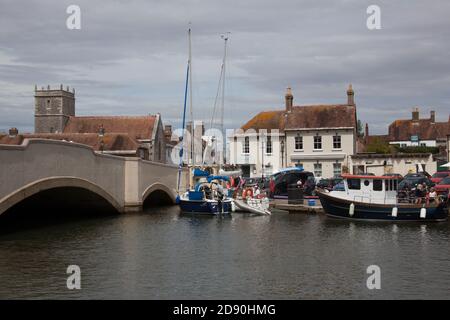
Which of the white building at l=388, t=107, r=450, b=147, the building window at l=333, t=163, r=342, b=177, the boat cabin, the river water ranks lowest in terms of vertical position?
the river water

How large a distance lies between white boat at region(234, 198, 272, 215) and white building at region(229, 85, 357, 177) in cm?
2483

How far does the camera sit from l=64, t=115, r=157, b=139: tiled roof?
8512 cm

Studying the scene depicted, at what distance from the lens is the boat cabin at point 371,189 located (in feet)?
132

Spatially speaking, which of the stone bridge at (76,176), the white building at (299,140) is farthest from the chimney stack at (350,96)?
the stone bridge at (76,176)

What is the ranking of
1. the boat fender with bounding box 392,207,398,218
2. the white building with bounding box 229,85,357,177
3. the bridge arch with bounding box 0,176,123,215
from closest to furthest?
the bridge arch with bounding box 0,176,123,215 < the boat fender with bounding box 392,207,398,218 < the white building with bounding box 229,85,357,177

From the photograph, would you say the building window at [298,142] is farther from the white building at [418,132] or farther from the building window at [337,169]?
the white building at [418,132]

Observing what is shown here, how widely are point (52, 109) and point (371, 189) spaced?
67.0 metres

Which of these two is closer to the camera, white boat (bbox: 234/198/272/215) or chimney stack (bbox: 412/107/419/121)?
white boat (bbox: 234/198/272/215)

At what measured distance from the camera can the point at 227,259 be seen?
25.7 metres

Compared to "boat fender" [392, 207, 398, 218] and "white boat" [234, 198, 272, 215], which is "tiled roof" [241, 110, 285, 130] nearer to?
"white boat" [234, 198, 272, 215]

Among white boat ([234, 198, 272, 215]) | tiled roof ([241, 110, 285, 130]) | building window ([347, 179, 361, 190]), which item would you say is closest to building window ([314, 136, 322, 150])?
tiled roof ([241, 110, 285, 130])

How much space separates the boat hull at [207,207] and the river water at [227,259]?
6.08m
